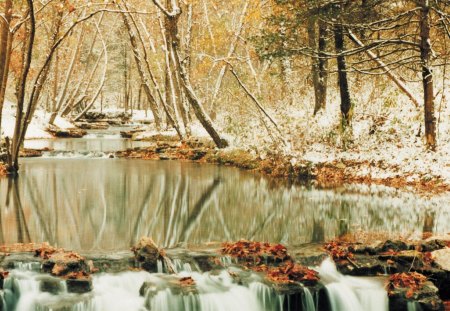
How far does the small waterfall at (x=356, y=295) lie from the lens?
289 inches

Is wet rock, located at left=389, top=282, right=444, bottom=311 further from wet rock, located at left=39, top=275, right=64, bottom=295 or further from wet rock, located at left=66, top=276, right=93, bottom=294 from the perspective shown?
wet rock, located at left=39, top=275, right=64, bottom=295

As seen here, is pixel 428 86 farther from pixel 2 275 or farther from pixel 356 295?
pixel 2 275

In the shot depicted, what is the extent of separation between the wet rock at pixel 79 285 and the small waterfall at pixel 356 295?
345 centimetres

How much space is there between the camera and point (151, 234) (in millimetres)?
10219

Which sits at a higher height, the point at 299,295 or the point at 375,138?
the point at 375,138

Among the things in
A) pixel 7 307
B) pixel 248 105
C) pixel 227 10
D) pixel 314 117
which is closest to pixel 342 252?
pixel 7 307

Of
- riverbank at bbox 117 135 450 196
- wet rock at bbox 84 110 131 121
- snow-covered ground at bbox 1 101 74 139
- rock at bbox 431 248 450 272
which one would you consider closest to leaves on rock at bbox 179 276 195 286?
rock at bbox 431 248 450 272

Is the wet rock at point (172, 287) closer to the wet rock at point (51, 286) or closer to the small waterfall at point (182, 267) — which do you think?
the small waterfall at point (182, 267)

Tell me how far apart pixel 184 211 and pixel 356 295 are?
6134mm

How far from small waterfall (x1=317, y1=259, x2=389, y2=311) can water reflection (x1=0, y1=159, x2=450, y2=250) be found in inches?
84.2

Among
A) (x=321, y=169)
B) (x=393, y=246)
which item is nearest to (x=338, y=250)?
(x=393, y=246)

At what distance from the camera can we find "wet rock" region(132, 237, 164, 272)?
7.79 meters

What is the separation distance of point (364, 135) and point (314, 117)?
2.19 meters

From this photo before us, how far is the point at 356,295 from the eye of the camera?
747cm
